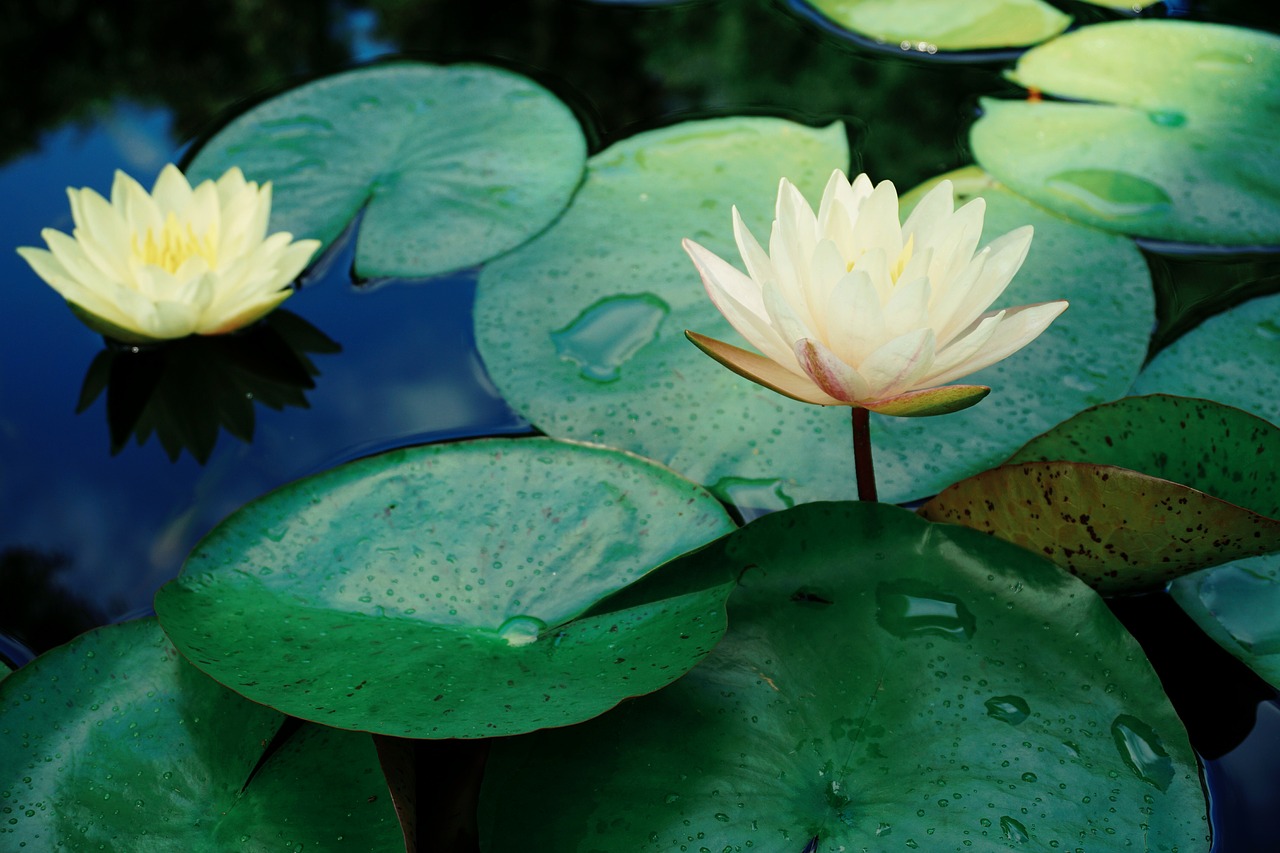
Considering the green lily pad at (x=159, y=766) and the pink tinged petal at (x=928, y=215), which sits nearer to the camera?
the green lily pad at (x=159, y=766)

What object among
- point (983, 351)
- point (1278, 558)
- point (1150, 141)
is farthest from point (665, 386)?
point (1150, 141)

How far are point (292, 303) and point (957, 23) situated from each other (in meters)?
1.70

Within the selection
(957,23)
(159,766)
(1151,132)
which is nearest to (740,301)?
(159,766)

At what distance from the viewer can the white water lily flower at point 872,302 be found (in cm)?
101

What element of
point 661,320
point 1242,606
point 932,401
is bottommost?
point 1242,606

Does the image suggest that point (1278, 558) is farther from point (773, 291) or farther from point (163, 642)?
point (163, 642)

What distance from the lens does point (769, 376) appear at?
112 cm

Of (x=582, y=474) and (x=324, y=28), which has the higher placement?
(x=324, y=28)

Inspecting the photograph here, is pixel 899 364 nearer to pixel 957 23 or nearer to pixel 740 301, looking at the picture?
pixel 740 301

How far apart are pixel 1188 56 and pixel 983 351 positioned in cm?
150

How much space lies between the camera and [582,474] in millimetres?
1282

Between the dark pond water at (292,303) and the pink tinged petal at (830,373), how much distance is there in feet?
1.60

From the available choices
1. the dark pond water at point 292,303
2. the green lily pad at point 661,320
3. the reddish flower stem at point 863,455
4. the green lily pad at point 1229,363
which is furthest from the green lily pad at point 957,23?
the reddish flower stem at point 863,455

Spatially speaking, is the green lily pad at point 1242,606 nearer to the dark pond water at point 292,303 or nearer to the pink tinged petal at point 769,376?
the dark pond water at point 292,303
